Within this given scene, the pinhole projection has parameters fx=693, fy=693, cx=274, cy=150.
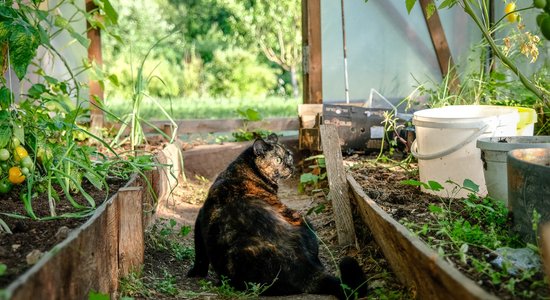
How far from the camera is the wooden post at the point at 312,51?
757 centimetres

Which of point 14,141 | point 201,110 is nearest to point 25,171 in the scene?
point 14,141

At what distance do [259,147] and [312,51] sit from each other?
3359mm

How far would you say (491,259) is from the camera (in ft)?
9.71

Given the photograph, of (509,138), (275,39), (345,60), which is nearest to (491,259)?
(509,138)

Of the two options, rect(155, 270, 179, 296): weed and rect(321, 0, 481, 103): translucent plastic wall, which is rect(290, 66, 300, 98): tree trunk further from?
rect(155, 270, 179, 296): weed

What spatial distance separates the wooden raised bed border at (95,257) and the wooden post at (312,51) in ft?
10.9

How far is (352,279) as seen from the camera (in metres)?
3.41

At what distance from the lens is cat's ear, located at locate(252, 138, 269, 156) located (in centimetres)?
445

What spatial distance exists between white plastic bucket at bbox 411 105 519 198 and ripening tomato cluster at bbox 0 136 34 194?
2.38 meters

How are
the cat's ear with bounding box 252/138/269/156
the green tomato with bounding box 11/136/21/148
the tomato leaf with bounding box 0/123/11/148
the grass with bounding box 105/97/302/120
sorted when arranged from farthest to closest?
the grass with bounding box 105/97/302/120, the cat's ear with bounding box 252/138/269/156, the green tomato with bounding box 11/136/21/148, the tomato leaf with bounding box 0/123/11/148

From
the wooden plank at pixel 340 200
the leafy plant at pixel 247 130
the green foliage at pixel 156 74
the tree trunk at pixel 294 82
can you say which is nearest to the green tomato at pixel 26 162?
the wooden plank at pixel 340 200

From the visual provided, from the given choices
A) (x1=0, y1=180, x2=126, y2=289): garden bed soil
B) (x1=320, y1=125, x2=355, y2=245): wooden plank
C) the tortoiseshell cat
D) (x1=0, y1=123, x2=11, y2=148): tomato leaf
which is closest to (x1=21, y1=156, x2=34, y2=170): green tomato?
(x1=0, y1=123, x2=11, y2=148): tomato leaf

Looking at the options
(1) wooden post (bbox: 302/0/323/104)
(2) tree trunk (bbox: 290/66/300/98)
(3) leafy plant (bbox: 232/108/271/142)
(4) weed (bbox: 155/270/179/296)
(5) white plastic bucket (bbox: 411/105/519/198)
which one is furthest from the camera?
(2) tree trunk (bbox: 290/66/300/98)

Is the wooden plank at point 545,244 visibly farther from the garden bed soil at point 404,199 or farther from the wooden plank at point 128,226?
the wooden plank at point 128,226
